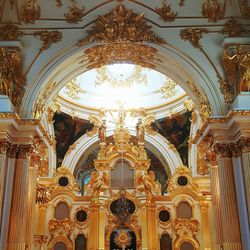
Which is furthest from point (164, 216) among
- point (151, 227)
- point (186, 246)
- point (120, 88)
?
point (120, 88)

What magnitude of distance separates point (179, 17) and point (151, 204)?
10.7 meters

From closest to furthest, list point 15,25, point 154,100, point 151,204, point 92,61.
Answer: point 15,25 → point 92,61 → point 151,204 → point 154,100

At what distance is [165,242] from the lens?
821 inches

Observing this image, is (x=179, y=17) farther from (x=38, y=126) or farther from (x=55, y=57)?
(x=38, y=126)

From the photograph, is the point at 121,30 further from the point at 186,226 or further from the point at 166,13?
the point at 186,226

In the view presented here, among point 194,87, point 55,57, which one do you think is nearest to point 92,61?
point 55,57

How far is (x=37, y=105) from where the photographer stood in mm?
13094

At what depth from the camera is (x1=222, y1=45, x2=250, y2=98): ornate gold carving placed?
12164 millimetres

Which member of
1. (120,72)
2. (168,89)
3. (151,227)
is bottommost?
(151,227)

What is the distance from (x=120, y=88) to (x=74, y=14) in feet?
33.8

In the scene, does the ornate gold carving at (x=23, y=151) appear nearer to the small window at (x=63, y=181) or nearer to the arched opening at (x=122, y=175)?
the small window at (x=63, y=181)

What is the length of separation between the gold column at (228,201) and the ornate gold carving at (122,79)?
11.6m

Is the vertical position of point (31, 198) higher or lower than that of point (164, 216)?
lower

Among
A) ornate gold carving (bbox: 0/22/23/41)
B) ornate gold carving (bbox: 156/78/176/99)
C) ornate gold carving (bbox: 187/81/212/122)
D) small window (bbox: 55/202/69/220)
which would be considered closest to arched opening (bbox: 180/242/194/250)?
small window (bbox: 55/202/69/220)
